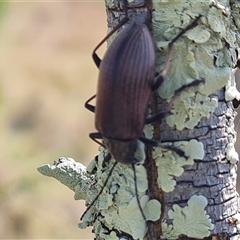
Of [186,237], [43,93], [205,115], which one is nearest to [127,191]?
[186,237]

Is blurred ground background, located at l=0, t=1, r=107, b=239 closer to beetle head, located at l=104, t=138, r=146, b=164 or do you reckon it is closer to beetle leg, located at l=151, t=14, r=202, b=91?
beetle head, located at l=104, t=138, r=146, b=164

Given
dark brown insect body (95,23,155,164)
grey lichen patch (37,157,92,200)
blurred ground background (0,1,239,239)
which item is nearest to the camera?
dark brown insect body (95,23,155,164)

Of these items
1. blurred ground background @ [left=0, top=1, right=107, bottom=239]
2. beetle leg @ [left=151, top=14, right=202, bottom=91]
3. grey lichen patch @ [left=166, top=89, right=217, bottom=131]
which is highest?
beetle leg @ [left=151, top=14, right=202, bottom=91]

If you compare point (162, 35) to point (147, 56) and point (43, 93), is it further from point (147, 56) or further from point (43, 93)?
point (43, 93)

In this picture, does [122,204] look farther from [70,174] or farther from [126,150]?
[70,174]

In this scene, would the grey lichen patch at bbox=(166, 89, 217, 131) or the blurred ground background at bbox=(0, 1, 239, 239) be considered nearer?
the grey lichen patch at bbox=(166, 89, 217, 131)

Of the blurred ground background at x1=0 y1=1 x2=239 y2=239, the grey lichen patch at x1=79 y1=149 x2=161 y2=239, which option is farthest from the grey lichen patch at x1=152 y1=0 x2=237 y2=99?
the blurred ground background at x1=0 y1=1 x2=239 y2=239

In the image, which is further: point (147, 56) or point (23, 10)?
point (23, 10)
